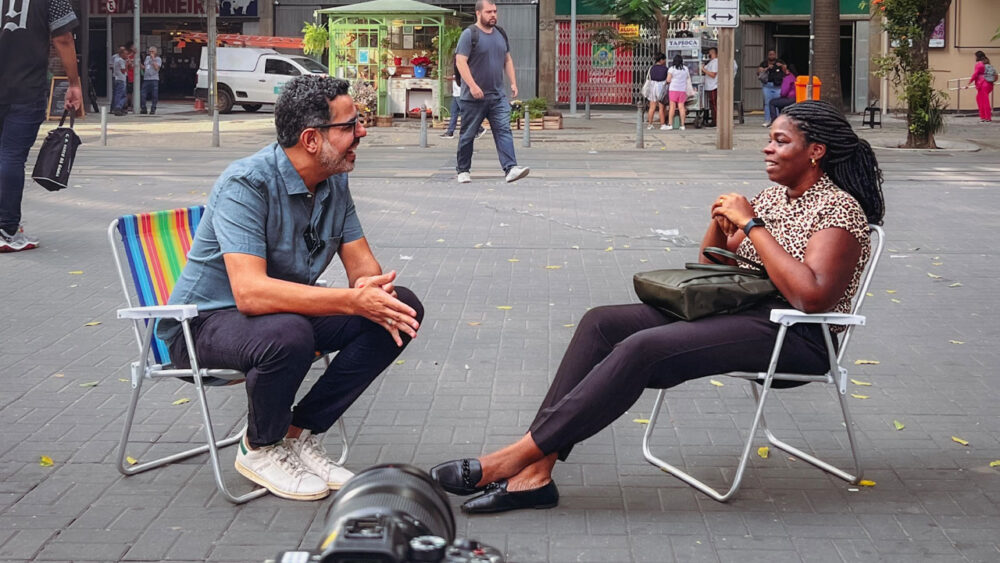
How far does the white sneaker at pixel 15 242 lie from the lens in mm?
9289

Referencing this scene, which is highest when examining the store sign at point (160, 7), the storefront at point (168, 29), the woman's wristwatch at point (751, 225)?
the store sign at point (160, 7)

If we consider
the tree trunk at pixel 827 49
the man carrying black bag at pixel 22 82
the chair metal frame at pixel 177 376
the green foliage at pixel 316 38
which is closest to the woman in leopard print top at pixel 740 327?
the chair metal frame at pixel 177 376

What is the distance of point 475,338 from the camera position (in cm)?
677

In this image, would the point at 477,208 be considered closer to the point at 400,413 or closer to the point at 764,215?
the point at 400,413

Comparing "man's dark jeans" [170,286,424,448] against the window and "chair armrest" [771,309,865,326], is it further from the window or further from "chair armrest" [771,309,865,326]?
the window

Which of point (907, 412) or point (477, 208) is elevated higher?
point (477, 208)

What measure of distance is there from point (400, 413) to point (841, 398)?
1826 mm

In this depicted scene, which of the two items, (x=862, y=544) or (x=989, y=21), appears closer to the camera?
(x=862, y=544)

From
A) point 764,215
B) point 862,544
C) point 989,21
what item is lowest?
point 862,544

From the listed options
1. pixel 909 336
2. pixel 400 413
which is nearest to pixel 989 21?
pixel 909 336

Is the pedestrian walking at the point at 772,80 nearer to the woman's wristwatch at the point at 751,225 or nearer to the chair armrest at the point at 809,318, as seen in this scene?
the woman's wristwatch at the point at 751,225

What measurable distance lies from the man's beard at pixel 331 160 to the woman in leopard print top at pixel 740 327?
949 millimetres

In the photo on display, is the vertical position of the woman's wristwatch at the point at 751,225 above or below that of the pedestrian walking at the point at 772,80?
below

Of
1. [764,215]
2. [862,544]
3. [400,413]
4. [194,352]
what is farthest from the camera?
[400,413]
